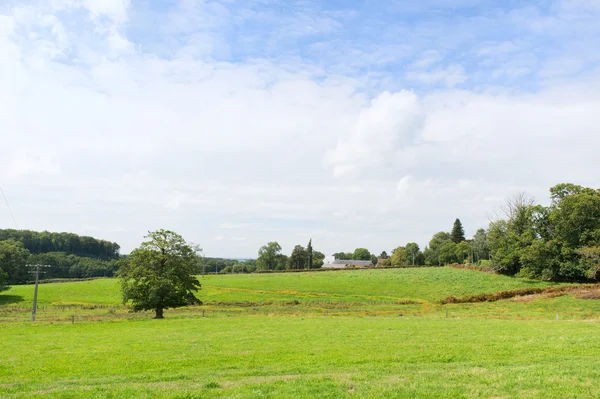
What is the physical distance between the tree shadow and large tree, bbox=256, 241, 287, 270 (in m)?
106

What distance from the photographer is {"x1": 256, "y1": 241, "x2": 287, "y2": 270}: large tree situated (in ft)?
607

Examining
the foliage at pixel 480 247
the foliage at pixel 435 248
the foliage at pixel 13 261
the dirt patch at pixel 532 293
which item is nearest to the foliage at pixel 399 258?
the foliage at pixel 435 248

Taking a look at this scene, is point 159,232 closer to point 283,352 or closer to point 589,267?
point 283,352

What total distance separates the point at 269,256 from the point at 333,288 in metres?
99.6

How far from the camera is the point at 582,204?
72500 mm

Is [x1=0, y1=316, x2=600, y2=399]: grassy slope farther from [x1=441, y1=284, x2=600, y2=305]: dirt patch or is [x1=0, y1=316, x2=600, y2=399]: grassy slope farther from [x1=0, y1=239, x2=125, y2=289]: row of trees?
[x1=0, y1=239, x2=125, y2=289]: row of trees

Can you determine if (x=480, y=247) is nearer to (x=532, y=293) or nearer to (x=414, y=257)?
(x=414, y=257)

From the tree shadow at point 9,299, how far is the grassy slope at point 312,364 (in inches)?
2585

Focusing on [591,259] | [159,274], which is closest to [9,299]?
[159,274]

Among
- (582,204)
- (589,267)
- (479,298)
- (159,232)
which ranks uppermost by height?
(582,204)

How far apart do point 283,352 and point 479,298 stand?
53628 millimetres

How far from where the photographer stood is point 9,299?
279 feet

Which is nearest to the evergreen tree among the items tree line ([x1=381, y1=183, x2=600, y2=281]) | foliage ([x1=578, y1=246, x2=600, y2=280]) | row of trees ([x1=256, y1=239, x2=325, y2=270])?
row of trees ([x1=256, y1=239, x2=325, y2=270])

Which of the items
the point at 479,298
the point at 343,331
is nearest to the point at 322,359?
the point at 343,331
